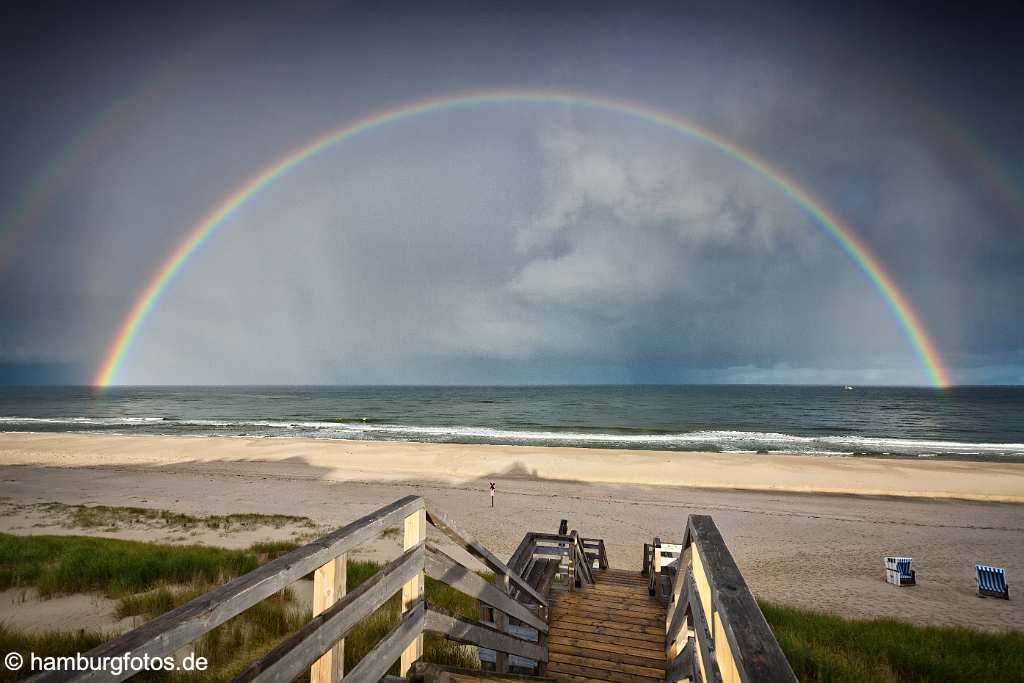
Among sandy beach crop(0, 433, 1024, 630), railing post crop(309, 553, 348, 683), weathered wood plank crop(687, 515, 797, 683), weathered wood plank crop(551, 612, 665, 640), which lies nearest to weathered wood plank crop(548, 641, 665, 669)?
weathered wood plank crop(551, 612, 665, 640)

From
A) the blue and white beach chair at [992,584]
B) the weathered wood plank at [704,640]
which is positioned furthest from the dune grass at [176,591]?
the blue and white beach chair at [992,584]

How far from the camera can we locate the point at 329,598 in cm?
260

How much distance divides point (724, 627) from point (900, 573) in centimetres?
1481

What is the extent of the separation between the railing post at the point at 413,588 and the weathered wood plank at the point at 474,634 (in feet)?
0.46

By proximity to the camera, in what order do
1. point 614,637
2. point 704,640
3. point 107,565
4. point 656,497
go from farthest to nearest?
point 656,497 < point 107,565 < point 614,637 < point 704,640

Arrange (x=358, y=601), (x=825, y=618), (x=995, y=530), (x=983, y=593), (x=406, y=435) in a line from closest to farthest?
1. (x=358, y=601)
2. (x=825, y=618)
3. (x=983, y=593)
4. (x=995, y=530)
5. (x=406, y=435)

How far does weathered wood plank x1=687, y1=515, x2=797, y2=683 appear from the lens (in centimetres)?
149

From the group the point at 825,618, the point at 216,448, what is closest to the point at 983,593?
the point at 825,618

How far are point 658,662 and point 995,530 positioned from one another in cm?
1988

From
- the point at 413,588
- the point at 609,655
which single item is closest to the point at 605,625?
the point at 609,655

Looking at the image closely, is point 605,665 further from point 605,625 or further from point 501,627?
point 501,627

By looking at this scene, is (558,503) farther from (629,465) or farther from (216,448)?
(216,448)

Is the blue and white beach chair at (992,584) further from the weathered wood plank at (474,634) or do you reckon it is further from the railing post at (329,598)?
the railing post at (329,598)

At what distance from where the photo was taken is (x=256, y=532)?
15.2 meters
